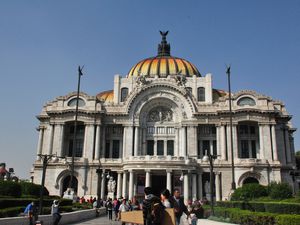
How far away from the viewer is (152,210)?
7.71 m

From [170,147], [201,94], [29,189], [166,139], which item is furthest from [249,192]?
[201,94]

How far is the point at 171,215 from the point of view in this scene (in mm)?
7613

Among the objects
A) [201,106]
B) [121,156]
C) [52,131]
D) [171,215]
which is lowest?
[171,215]

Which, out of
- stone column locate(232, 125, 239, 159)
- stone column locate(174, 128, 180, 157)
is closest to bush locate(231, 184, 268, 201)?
stone column locate(232, 125, 239, 159)

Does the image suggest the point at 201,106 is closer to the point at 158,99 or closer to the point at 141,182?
the point at 158,99

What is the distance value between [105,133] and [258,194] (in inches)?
1214

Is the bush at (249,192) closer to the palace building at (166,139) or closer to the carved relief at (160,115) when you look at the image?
the palace building at (166,139)

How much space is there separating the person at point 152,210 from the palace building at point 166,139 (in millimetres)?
43984

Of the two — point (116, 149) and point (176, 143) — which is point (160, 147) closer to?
point (176, 143)

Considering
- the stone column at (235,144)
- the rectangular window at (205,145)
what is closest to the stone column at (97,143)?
the rectangular window at (205,145)

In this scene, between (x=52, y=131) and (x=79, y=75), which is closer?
(x=79, y=75)

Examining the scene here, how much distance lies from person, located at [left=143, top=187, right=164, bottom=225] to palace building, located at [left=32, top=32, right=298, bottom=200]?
44.0 meters

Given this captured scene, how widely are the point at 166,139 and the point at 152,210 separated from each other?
176 feet

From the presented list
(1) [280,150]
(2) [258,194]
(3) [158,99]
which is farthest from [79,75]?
(1) [280,150]
